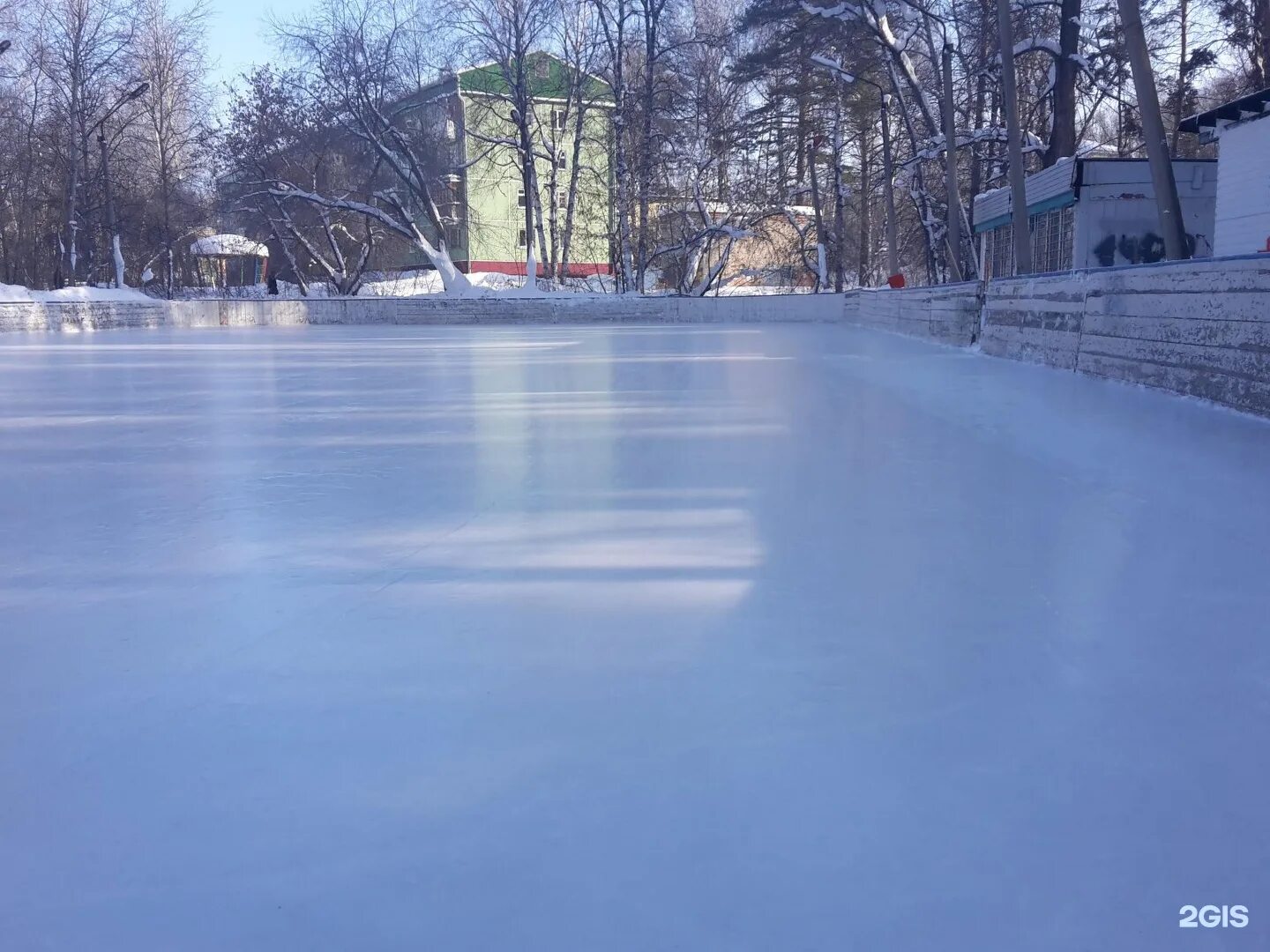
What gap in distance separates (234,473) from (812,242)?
32987mm

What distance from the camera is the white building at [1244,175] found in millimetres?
13883

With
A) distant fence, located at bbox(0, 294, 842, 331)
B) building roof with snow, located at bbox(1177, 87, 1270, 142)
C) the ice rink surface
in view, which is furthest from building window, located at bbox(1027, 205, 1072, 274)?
the ice rink surface

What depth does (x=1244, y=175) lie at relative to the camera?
47.3ft

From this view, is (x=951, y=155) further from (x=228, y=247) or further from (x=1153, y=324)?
(x=228, y=247)

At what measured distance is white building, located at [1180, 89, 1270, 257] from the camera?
45.5 feet

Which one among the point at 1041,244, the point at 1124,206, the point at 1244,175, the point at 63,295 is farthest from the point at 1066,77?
the point at 63,295

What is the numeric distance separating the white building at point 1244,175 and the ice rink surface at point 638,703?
10774mm

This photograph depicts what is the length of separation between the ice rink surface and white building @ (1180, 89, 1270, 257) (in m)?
10.8

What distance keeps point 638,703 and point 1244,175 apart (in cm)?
1550

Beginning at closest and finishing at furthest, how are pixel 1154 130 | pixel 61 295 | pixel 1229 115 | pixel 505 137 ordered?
pixel 1154 130 < pixel 1229 115 < pixel 61 295 < pixel 505 137

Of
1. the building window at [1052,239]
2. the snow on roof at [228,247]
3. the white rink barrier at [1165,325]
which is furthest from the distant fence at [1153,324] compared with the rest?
the snow on roof at [228,247]

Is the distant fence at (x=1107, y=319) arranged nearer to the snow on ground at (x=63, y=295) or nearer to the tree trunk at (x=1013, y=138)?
the snow on ground at (x=63, y=295)

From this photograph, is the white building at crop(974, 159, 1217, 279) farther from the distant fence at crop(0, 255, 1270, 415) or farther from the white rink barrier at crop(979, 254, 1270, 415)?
the white rink barrier at crop(979, 254, 1270, 415)

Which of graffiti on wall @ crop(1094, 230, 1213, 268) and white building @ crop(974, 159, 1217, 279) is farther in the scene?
graffiti on wall @ crop(1094, 230, 1213, 268)
